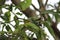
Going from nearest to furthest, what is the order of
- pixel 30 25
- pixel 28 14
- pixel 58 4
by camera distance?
pixel 30 25
pixel 58 4
pixel 28 14

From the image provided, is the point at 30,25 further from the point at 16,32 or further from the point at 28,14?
the point at 28,14

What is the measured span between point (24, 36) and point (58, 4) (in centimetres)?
57

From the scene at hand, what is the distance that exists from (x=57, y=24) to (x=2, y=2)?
2.43 ft

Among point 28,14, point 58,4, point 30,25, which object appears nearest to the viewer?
point 30,25

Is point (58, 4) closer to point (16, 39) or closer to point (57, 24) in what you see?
point (57, 24)

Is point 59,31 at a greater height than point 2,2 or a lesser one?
lesser

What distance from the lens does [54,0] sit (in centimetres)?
115

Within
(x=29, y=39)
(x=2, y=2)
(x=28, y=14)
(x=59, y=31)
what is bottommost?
(x=59, y=31)

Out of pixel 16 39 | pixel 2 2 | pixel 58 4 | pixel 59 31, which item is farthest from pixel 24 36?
pixel 59 31

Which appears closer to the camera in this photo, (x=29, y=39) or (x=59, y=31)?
(x=29, y=39)

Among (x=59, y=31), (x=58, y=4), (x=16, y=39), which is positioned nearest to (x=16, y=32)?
(x=16, y=39)

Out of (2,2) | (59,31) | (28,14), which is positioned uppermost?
(2,2)

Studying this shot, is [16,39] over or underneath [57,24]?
over

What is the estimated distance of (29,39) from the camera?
0.61 m
